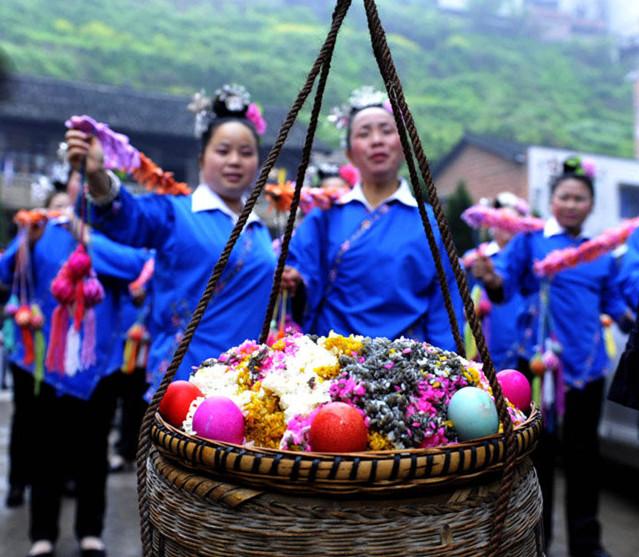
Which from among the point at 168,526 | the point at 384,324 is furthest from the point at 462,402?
the point at 384,324

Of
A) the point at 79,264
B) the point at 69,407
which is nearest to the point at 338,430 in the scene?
the point at 79,264

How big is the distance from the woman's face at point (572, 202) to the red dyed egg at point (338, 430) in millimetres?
2603

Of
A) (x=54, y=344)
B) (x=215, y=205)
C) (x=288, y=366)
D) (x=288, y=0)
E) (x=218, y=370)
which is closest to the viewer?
(x=288, y=366)

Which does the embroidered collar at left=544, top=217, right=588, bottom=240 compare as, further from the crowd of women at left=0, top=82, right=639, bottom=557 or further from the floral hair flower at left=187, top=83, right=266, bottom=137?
the floral hair flower at left=187, top=83, right=266, bottom=137

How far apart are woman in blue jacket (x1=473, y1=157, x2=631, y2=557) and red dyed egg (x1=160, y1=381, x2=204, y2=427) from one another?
201cm

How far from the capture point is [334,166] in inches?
178

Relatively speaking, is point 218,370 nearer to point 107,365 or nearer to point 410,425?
point 410,425

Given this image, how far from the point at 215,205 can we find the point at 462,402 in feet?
4.87

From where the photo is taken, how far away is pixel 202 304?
118cm

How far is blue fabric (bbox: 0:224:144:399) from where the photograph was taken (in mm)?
3049

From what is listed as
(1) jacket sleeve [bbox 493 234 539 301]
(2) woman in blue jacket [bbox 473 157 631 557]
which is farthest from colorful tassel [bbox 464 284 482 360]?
(2) woman in blue jacket [bbox 473 157 631 557]

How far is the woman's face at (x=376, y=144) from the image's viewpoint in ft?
7.41

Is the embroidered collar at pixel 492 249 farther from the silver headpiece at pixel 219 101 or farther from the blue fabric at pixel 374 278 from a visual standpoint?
the silver headpiece at pixel 219 101

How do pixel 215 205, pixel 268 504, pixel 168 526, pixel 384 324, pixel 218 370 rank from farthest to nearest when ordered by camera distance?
pixel 215 205, pixel 384 324, pixel 218 370, pixel 168 526, pixel 268 504
